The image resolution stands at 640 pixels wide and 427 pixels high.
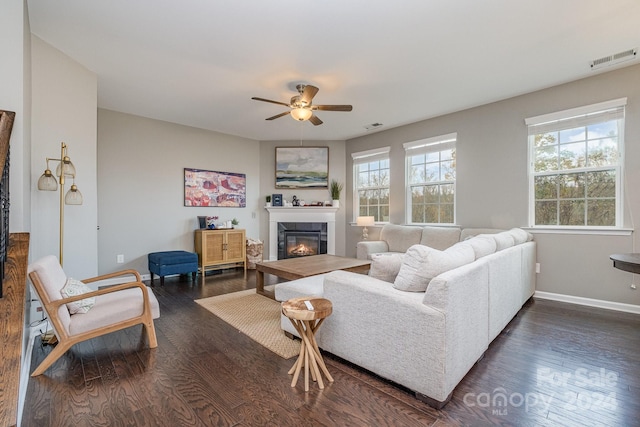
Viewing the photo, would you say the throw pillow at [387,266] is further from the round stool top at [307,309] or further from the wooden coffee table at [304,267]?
the wooden coffee table at [304,267]

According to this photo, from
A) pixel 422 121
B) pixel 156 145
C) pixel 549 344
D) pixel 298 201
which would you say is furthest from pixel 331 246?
pixel 549 344

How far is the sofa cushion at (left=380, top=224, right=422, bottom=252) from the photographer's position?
4.97 metres

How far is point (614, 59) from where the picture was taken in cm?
313

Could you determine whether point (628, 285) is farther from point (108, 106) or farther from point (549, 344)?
point (108, 106)

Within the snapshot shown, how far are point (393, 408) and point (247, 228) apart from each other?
5049 mm

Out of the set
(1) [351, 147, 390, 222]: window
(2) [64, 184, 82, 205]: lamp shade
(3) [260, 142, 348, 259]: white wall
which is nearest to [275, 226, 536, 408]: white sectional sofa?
(2) [64, 184, 82, 205]: lamp shade

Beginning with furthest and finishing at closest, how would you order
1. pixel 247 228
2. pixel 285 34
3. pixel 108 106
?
1. pixel 247 228
2. pixel 108 106
3. pixel 285 34

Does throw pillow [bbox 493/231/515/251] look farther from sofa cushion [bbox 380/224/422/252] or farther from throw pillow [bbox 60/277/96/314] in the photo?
throw pillow [bbox 60/277/96/314]

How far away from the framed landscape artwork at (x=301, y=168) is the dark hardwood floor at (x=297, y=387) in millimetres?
4119

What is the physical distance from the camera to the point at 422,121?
5.22m

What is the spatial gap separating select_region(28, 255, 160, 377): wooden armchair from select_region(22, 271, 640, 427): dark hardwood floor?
21 cm

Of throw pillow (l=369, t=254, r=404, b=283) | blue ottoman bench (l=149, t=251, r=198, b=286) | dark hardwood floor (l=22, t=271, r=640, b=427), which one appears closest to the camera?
dark hardwood floor (l=22, t=271, r=640, b=427)

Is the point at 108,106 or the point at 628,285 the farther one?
the point at 108,106

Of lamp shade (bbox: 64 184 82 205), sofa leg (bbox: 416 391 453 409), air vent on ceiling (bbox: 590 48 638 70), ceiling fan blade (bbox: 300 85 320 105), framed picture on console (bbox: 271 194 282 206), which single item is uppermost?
air vent on ceiling (bbox: 590 48 638 70)
